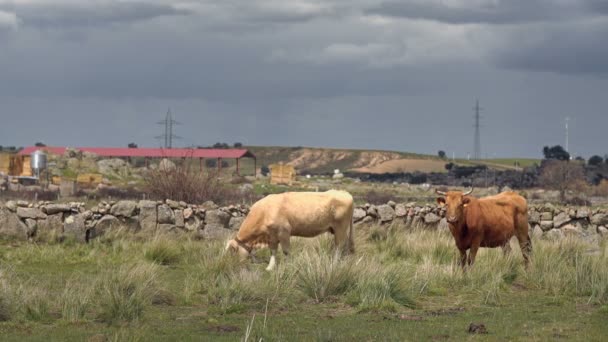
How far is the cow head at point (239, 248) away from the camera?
21.9 meters

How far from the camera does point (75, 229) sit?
90.1 ft

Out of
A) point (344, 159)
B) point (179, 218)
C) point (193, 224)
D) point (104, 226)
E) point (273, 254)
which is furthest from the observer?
point (344, 159)

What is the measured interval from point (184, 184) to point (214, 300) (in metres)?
20.6

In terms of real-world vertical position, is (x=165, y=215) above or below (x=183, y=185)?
below

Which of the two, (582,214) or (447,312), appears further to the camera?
(582,214)

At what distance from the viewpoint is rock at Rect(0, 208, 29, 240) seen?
26812mm

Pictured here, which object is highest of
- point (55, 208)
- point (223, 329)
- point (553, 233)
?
point (55, 208)

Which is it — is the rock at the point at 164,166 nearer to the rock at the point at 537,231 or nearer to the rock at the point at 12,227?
the rock at the point at 12,227

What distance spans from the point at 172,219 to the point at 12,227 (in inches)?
169

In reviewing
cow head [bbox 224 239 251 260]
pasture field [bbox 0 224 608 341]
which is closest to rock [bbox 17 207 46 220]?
pasture field [bbox 0 224 608 341]

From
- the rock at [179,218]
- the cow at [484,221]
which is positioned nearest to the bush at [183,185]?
the rock at [179,218]

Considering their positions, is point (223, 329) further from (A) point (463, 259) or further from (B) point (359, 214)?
(B) point (359, 214)

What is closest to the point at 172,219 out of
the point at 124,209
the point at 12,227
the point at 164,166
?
the point at 124,209

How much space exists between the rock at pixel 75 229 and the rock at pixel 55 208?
49cm
